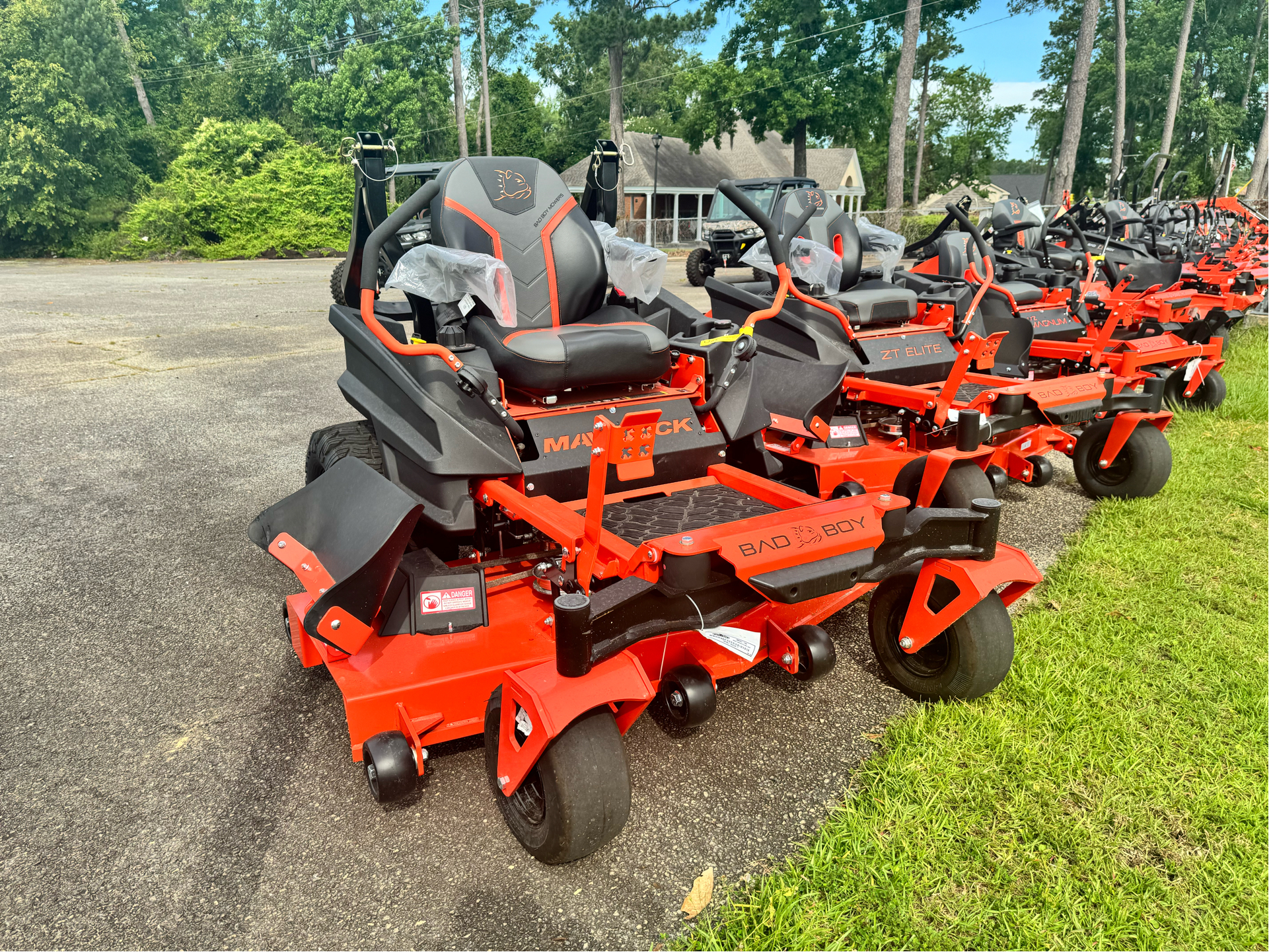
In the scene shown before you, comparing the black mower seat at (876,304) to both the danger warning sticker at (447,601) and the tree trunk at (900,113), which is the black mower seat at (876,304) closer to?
the danger warning sticker at (447,601)

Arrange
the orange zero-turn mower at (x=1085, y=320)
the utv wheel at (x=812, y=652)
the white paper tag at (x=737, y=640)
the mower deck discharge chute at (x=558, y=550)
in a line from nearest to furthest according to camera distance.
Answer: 1. the mower deck discharge chute at (x=558, y=550)
2. the white paper tag at (x=737, y=640)
3. the utv wheel at (x=812, y=652)
4. the orange zero-turn mower at (x=1085, y=320)

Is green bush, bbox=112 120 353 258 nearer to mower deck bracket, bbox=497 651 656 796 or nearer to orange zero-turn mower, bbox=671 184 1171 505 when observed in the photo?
orange zero-turn mower, bbox=671 184 1171 505

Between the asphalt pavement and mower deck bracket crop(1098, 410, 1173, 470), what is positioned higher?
mower deck bracket crop(1098, 410, 1173, 470)

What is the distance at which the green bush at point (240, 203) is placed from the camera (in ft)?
84.5

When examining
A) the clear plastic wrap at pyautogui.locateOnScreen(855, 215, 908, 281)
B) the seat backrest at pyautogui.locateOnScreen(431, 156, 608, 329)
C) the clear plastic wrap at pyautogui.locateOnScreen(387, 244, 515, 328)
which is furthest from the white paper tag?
the clear plastic wrap at pyautogui.locateOnScreen(855, 215, 908, 281)

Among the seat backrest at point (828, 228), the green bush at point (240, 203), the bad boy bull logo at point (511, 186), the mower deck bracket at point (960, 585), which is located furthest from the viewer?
the green bush at point (240, 203)

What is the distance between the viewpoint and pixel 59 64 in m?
30.0

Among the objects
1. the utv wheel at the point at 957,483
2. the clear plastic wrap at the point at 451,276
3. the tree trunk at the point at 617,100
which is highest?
the tree trunk at the point at 617,100

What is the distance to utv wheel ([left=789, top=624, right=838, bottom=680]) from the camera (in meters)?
2.71

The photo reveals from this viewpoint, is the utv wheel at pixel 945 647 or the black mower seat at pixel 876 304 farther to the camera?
the black mower seat at pixel 876 304

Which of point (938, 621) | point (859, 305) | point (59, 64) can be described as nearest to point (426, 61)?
point (59, 64)

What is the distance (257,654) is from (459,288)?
5.51 ft

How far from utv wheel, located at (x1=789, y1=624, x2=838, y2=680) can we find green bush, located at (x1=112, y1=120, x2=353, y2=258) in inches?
1071

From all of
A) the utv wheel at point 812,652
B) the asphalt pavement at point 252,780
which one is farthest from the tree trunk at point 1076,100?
the utv wheel at point 812,652
